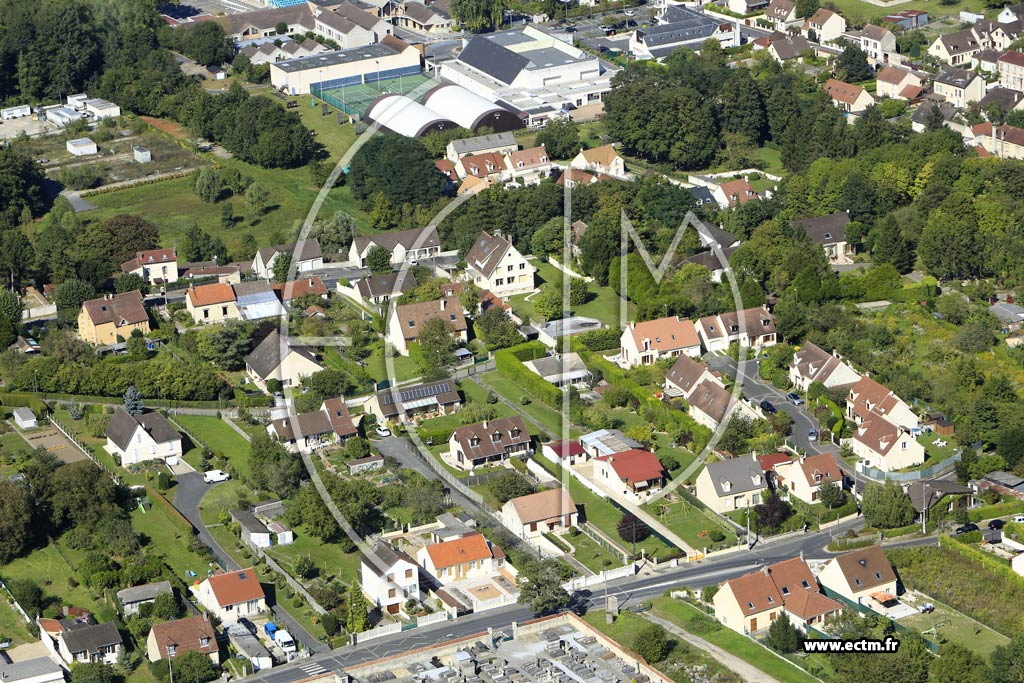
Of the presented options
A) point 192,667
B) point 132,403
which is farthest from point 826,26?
point 192,667

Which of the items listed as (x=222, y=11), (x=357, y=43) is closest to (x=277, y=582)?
(x=357, y=43)

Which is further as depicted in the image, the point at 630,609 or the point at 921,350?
the point at 921,350

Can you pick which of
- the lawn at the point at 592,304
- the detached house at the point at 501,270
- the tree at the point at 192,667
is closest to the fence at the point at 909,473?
the lawn at the point at 592,304

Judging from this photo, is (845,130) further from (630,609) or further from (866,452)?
(630,609)

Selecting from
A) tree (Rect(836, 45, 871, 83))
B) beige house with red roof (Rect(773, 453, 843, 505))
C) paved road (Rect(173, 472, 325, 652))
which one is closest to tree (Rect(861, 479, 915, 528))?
beige house with red roof (Rect(773, 453, 843, 505))

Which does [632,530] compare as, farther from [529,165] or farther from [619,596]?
[529,165]

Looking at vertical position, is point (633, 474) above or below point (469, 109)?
below

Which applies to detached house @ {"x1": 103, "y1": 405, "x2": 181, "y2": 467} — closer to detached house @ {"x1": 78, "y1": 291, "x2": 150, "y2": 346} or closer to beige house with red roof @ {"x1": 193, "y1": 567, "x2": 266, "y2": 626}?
detached house @ {"x1": 78, "y1": 291, "x2": 150, "y2": 346}
